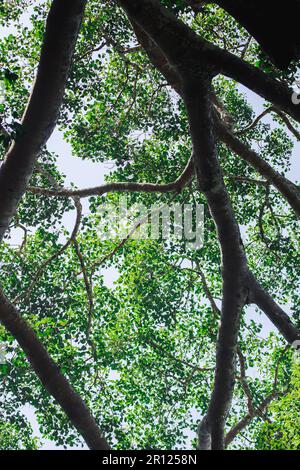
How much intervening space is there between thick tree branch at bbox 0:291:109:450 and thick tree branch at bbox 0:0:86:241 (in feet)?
4.81

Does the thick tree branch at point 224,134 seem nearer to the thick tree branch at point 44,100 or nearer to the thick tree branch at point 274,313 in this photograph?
the thick tree branch at point 274,313

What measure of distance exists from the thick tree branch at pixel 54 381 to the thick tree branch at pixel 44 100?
146 cm

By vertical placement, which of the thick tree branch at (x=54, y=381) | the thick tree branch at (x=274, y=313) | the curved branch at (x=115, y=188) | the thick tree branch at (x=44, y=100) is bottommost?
the thick tree branch at (x=54, y=381)

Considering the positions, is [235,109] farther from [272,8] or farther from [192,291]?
[272,8]

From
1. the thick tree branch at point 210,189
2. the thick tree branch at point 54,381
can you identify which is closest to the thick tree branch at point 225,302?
the thick tree branch at point 210,189

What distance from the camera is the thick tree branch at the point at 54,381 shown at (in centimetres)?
586

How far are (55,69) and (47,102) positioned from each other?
359mm

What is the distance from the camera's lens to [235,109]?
13297mm

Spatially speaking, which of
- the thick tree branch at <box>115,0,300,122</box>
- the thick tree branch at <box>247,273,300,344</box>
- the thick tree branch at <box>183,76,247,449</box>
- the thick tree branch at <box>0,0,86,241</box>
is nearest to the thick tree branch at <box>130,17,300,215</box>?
the thick tree branch at <box>183,76,247,449</box>

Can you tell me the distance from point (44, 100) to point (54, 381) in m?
3.44

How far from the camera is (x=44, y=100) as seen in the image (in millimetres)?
5168

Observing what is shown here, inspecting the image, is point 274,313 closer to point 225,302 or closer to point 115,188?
point 225,302

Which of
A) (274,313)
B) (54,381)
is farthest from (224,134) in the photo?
(54,381)

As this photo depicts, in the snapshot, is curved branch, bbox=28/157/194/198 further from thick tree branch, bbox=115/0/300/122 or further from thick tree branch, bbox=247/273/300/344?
thick tree branch, bbox=115/0/300/122
